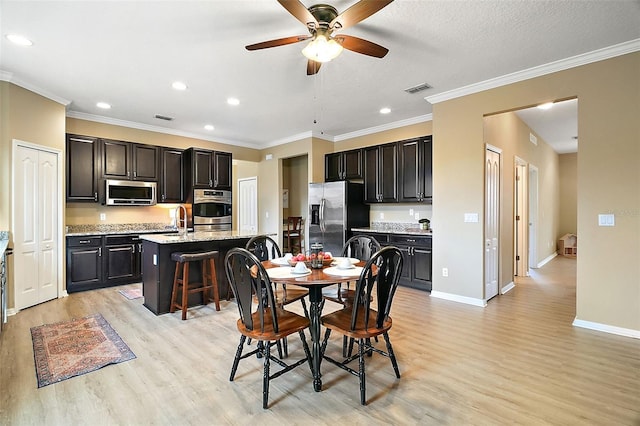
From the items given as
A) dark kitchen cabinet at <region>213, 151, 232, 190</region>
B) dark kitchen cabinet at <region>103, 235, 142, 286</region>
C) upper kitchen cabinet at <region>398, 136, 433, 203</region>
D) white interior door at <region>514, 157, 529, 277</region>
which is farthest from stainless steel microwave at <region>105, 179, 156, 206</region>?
white interior door at <region>514, 157, 529, 277</region>

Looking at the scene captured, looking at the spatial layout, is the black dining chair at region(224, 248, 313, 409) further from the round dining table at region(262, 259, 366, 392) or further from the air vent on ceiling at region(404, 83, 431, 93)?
the air vent on ceiling at region(404, 83, 431, 93)

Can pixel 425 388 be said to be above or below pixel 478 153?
below

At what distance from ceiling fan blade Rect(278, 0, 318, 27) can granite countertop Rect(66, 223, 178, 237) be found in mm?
4433

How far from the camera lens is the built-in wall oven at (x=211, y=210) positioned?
5.83m

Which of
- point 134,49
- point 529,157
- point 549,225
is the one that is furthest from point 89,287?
point 549,225

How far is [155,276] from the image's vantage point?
3.71 m

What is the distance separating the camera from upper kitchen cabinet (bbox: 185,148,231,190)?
581 cm

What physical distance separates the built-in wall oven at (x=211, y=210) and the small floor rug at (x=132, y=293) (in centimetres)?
146

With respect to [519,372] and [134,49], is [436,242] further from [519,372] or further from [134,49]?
[134,49]

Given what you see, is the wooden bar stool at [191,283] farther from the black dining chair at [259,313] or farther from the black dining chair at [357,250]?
the black dining chair at [259,313]

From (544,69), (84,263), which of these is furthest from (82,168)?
(544,69)

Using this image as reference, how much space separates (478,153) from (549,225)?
206 inches

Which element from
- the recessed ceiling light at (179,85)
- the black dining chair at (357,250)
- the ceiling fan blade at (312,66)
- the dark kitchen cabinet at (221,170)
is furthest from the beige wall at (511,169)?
the dark kitchen cabinet at (221,170)

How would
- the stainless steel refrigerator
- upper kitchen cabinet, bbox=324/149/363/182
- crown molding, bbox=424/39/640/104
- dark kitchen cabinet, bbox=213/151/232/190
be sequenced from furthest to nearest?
dark kitchen cabinet, bbox=213/151/232/190
upper kitchen cabinet, bbox=324/149/363/182
the stainless steel refrigerator
crown molding, bbox=424/39/640/104
